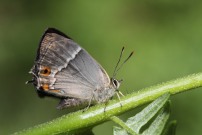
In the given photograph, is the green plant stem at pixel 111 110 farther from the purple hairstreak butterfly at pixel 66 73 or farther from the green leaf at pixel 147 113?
the purple hairstreak butterfly at pixel 66 73

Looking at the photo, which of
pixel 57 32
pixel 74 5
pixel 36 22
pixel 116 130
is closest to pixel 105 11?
pixel 74 5

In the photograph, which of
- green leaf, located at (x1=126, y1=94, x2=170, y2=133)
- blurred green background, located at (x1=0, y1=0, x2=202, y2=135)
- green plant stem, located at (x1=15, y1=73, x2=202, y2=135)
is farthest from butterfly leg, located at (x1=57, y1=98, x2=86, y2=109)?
blurred green background, located at (x1=0, y1=0, x2=202, y2=135)

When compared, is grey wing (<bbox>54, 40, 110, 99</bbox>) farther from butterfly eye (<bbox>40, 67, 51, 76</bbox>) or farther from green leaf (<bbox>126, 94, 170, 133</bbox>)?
green leaf (<bbox>126, 94, 170, 133</bbox>)

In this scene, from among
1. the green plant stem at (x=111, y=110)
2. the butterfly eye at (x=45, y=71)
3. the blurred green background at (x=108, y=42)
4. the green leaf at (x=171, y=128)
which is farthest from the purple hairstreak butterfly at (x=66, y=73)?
the blurred green background at (x=108, y=42)

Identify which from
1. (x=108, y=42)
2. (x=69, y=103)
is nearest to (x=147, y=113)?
(x=69, y=103)

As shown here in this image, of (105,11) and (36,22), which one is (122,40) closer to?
(105,11)
